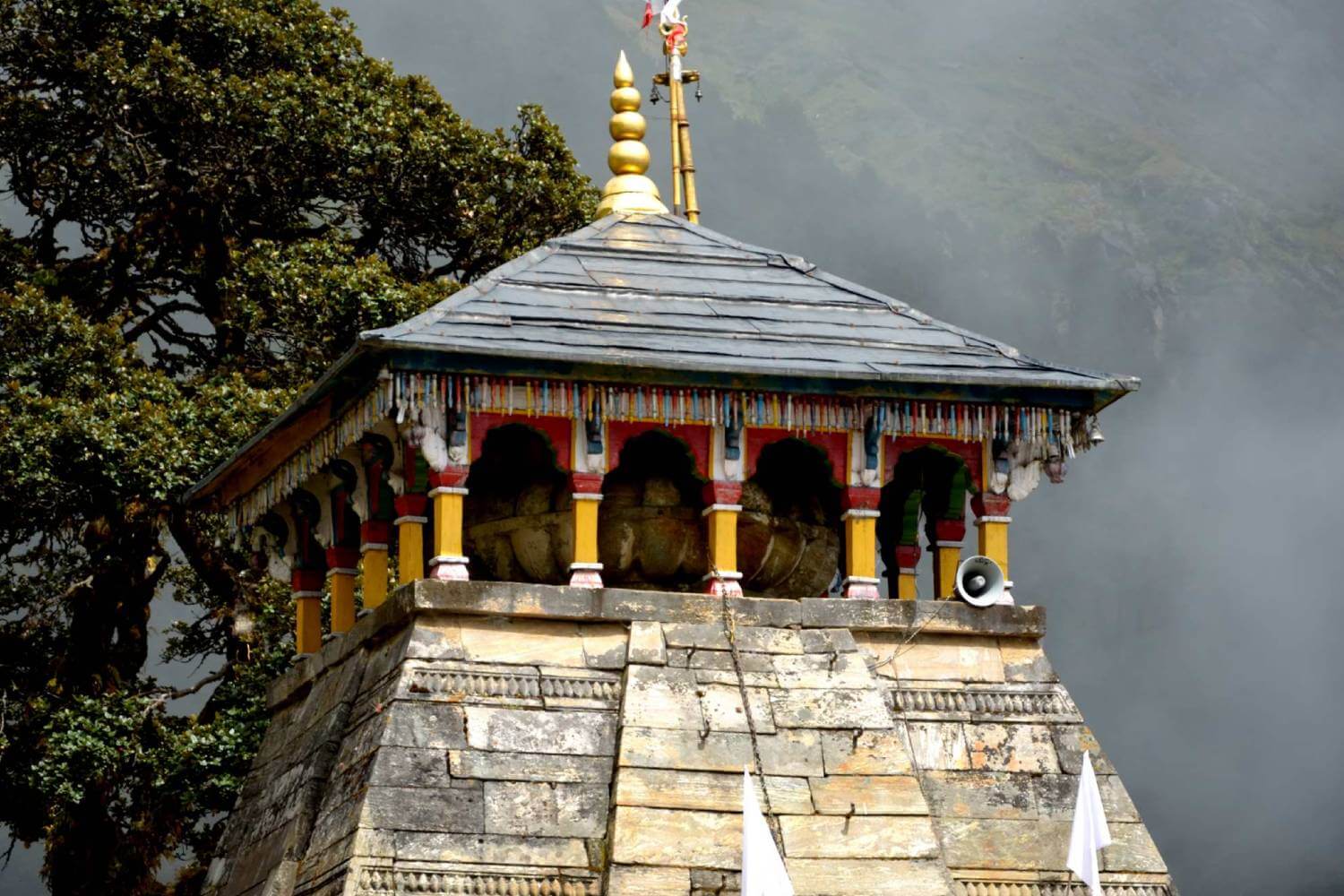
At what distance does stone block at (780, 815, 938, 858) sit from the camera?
14664mm

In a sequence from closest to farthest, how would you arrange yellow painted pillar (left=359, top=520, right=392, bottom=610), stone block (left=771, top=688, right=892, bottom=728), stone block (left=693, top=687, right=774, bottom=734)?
stone block (left=693, top=687, right=774, bottom=734) → stone block (left=771, top=688, right=892, bottom=728) → yellow painted pillar (left=359, top=520, right=392, bottom=610)

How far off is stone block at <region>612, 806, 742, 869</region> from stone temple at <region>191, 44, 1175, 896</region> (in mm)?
19

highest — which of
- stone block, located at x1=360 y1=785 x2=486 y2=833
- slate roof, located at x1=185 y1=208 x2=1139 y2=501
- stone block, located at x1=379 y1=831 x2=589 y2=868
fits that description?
slate roof, located at x1=185 y1=208 x2=1139 y2=501

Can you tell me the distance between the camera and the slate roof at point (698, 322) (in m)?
15.7

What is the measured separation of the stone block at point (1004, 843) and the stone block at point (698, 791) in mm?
987

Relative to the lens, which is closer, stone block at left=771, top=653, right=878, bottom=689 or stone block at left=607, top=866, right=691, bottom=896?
stone block at left=607, top=866, right=691, bottom=896

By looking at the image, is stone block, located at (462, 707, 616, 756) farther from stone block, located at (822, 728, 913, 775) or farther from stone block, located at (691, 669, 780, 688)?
stone block, located at (822, 728, 913, 775)

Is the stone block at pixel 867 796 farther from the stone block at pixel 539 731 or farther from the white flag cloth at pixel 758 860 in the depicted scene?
the stone block at pixel 539 731

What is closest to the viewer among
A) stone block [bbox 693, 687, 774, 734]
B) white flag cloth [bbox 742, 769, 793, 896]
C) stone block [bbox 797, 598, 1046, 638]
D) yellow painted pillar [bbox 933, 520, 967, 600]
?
white flag cloth [bbox 742, 769, 793, 896]

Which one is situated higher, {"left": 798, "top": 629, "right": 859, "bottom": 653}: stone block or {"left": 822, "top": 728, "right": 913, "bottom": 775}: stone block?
{"left": 798, "top": 629, "right": 859, "bottom": 653}: stone block

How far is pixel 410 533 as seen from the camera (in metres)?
16.6

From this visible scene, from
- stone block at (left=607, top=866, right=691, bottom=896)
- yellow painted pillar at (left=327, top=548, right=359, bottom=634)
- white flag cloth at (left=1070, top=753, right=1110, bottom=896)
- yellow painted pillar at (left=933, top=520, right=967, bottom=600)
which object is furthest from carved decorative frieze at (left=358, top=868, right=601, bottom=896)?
yellow painted pillar at (left=327, top=548, right=359, bottom=634)

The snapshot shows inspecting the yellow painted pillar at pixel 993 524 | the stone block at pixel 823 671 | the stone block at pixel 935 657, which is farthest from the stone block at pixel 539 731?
the yellow painted pillar at pixel 993 524

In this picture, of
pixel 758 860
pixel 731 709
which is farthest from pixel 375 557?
pixel 758 860
